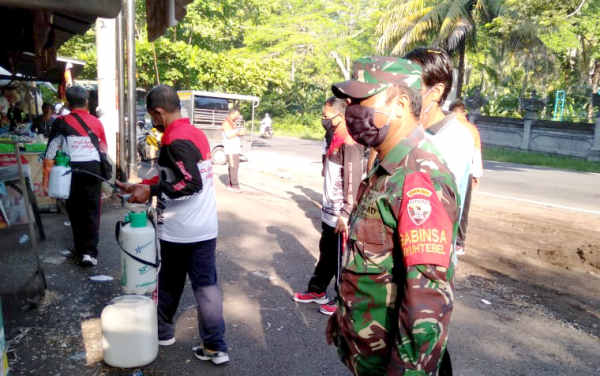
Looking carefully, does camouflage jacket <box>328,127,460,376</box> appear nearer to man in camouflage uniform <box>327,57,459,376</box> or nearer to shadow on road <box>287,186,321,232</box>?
man in camouflage uniform <box>327,57,459,376</box>

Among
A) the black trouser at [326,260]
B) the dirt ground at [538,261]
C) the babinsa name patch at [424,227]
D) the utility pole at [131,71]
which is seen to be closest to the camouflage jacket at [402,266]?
the babinsa name patch at [424,227]

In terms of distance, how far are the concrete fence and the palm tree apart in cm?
587

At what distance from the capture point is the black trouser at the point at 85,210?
507 cm

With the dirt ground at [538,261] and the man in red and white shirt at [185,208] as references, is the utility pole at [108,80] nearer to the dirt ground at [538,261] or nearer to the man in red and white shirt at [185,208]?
the man in red and white shirt at [185,208]

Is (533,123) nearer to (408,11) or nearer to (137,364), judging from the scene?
(408,11)

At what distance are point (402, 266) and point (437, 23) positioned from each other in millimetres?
19626

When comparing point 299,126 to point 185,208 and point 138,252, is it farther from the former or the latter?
point 185,208

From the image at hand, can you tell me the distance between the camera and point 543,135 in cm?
2278

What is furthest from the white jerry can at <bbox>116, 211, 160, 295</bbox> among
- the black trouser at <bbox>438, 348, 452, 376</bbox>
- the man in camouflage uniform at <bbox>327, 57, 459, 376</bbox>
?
the black trouser at <bbox>438, 348, 452, 376</bbox>

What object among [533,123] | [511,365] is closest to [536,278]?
[511,365]

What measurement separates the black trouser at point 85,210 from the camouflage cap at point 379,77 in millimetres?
4112

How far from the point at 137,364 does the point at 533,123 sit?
78.8 ft

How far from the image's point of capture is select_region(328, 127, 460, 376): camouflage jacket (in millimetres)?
1507

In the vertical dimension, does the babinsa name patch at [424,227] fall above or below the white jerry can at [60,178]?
above
